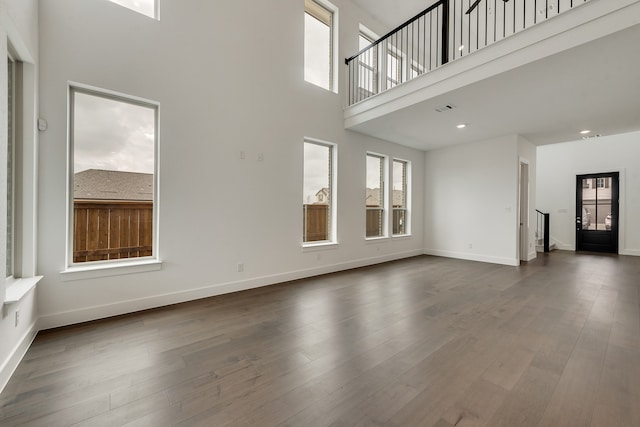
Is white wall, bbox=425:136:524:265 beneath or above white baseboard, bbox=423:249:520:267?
above

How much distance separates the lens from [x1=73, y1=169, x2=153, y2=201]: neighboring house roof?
2.93 m

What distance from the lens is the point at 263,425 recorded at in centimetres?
147

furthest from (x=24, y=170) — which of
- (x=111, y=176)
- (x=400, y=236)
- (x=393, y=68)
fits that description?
(x=393, y=68)

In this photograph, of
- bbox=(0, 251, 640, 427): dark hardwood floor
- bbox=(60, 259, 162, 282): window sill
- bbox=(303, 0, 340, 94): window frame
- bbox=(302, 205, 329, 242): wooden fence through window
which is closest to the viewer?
bbox=(0, 251, 640, 427): dark hardwood floor

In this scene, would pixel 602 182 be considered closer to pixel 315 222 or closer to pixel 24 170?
pixel 315 222

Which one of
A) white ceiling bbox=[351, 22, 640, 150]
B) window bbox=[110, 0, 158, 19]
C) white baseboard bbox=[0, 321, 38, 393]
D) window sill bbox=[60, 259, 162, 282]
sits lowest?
white baseboard bbox=[0, 321, 38, 393]

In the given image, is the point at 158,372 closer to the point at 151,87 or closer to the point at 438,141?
the point at 151,87

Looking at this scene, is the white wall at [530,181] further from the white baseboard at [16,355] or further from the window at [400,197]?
the white baseboard at [16,355]

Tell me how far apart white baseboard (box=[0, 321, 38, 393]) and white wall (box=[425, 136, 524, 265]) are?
7.20 metres

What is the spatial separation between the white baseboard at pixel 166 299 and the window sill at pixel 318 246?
34 centimetres

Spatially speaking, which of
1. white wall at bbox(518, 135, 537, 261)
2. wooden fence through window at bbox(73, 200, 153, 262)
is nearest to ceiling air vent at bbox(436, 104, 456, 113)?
white wall at bbox(518, 135, 537, 261)

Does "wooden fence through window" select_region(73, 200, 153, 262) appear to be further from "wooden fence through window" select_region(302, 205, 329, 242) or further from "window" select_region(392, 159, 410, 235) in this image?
"window" select_region(392, 159, 410, 235)

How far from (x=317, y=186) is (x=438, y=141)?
324 centimetres

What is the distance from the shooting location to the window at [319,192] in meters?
4.85
